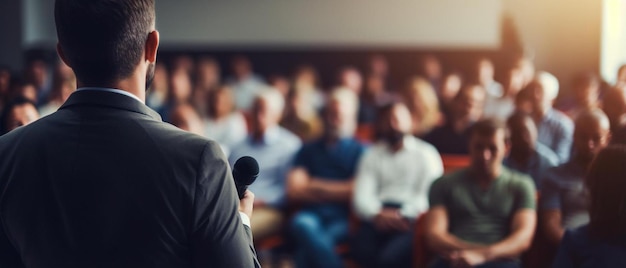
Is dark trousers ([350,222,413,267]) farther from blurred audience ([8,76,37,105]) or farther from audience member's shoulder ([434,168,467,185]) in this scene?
blurred audience ([8,76,37,105])

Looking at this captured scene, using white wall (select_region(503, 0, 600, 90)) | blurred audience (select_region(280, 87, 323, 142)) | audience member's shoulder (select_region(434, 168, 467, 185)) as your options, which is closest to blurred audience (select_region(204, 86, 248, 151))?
blurred audience (select_region(280, 87, 323, 142))

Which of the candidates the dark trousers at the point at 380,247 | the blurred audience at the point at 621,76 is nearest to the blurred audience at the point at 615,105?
the blurred audience at the point at 621,76

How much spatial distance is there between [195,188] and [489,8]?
9.61 meters

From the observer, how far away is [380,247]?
4.54 metres

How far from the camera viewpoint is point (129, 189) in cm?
127

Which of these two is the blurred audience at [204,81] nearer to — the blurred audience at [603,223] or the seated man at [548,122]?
the seated man at [548,122]

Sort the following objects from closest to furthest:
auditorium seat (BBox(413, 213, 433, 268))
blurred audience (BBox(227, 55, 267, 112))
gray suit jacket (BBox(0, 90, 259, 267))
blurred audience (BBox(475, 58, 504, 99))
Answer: gray suit jacket (BBox(0, 90, 259, 267)) < auditorium seat (BBox(413, 213, 433, 268)) < blurred audience (BBox(475, 58, 504, 99)) < blurred audience (BBox(227, 55, 267, 112))

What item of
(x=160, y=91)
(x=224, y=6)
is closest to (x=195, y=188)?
(x=160, y=91)

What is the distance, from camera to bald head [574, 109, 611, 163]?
3.47 m

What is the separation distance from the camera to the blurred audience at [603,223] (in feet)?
7.94

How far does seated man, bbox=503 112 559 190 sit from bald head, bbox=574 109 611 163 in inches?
22.9

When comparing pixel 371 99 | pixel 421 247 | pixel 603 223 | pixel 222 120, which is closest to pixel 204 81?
pixel 371 99

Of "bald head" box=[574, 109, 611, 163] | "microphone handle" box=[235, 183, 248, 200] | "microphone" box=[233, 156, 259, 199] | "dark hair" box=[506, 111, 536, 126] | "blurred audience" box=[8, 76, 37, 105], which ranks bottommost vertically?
"blurred audience" box=[8, 76, 37, 105]

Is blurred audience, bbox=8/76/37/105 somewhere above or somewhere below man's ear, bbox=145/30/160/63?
below
